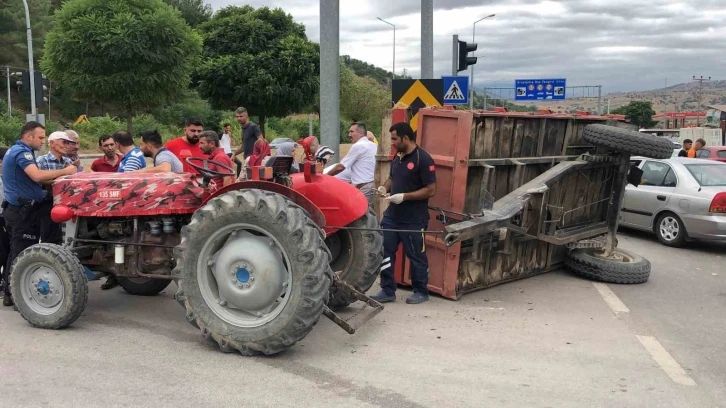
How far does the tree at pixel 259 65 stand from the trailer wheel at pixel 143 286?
17805 mm

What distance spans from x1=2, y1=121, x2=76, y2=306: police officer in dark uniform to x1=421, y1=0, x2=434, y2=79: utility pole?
8.12 metres

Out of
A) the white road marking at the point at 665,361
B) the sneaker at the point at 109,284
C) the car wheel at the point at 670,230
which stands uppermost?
the white road marking at the point at 665,361

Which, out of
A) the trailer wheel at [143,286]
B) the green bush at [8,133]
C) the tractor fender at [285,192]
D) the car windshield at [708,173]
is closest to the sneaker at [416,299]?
the tractor fender at [285,192]

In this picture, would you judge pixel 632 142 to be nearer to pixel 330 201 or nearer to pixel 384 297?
pixel 384 297

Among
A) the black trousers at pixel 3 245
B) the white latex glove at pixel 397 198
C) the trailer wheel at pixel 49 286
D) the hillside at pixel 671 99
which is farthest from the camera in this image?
the hillside at pixel 671 99

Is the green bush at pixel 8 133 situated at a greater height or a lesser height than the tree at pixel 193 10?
lesser

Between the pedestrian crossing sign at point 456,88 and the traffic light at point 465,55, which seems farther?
the traffic light at point 465,55

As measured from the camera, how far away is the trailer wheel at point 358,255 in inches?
237

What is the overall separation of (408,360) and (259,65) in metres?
20.8

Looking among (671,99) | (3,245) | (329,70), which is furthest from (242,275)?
(671,99)

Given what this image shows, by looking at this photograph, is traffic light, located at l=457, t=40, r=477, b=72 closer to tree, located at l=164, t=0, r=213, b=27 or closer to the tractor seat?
the tractor seat

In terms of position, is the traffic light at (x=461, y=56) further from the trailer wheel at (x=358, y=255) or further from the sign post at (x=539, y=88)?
the sign post at (x=539, y=88)

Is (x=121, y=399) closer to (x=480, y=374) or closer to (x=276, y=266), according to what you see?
(x=276, y=266)

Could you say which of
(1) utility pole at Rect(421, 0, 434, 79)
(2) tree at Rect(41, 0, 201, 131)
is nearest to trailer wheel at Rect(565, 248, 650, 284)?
(1) utility pole at Rect(421, 0, 434, 79)
